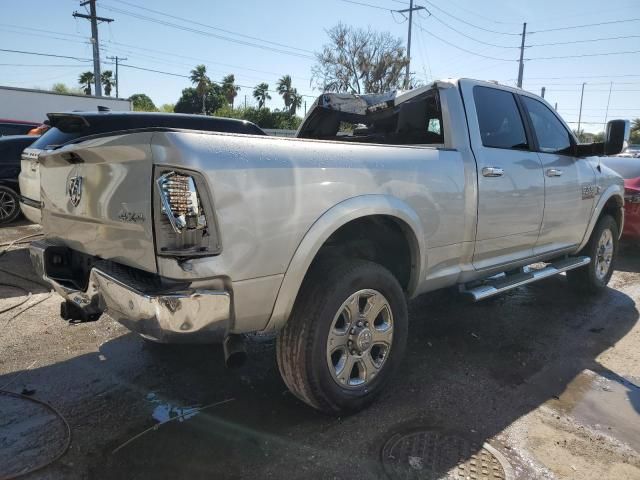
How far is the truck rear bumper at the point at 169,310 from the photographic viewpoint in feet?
6.96

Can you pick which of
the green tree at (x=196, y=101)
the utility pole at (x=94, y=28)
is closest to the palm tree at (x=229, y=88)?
the green tree at (x=196, y=101)

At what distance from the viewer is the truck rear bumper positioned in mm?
2121

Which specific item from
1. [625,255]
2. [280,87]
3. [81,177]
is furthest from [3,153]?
[280,87]

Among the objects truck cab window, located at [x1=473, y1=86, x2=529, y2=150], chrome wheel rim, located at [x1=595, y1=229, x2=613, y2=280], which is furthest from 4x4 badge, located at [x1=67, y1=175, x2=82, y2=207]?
chrome wheel rim, located at [x1=595, y1=229, x2=613, y2=280]

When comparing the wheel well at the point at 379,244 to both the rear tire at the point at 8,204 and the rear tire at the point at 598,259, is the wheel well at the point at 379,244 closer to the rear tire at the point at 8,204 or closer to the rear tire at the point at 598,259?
the rear tire at the point at 598,259

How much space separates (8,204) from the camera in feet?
28.1

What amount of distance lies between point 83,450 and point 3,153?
297 inches

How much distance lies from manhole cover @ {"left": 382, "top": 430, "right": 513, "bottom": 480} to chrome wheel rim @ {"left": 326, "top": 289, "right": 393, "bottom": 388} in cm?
41

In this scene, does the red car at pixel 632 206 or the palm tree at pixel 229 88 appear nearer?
the red car at pixel 632 206

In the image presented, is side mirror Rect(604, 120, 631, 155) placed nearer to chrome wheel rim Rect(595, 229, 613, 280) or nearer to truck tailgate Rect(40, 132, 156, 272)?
chrome wheel rim Rect(595, 229, 613, 280)

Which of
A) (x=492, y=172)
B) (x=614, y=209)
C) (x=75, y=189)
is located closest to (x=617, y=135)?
(x=614, y=209)

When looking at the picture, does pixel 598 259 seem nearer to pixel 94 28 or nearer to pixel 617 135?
pixel 617 135

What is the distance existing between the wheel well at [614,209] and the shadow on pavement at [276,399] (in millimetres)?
1431

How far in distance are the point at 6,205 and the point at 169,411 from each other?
7.32 meters
